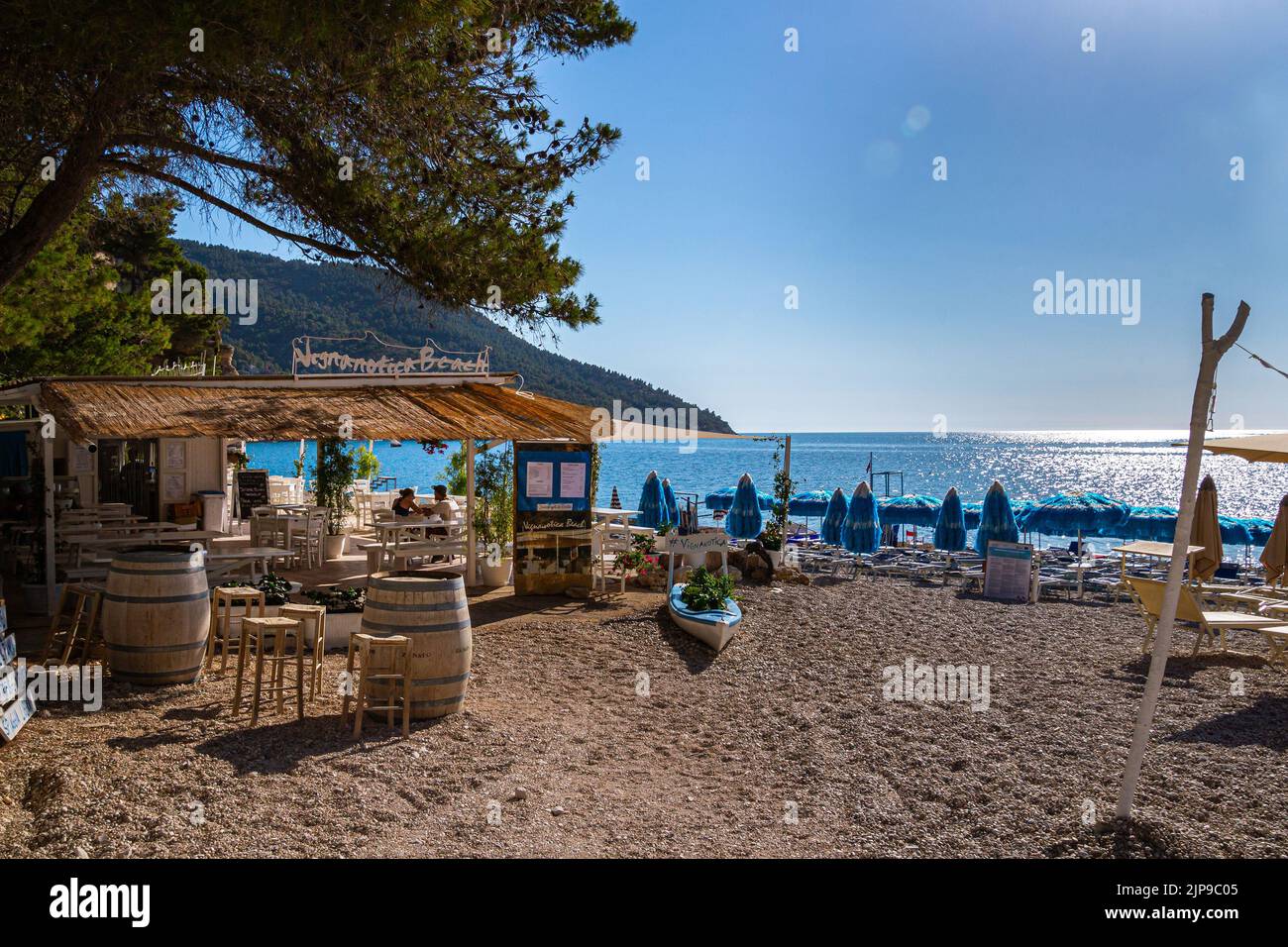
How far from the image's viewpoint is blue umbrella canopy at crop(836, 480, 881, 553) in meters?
16.0

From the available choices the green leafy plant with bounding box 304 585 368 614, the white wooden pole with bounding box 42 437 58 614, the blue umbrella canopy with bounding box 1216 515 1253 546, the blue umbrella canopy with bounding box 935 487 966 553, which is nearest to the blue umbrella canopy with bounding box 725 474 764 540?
the blue umbrella canopy with bounding box 935 487 966 553

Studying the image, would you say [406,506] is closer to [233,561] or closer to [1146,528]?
[233,561]

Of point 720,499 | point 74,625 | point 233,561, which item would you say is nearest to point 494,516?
point 233,561

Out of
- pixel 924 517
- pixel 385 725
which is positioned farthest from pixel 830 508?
pixel 385 725

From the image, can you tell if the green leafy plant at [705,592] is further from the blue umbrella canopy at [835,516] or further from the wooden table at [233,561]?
the blue umbrella canopy at [835,516]

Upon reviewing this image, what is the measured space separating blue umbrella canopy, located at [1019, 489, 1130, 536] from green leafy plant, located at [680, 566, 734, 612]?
28.2ft

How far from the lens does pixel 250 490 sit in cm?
2178

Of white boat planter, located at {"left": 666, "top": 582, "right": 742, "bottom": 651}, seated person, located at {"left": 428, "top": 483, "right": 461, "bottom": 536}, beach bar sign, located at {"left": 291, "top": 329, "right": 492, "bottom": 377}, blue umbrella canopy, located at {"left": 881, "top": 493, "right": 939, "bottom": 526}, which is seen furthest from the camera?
blue umbrella canopy, located at {"left": 881, "top": 493, "right": 939, "bottom": 526}

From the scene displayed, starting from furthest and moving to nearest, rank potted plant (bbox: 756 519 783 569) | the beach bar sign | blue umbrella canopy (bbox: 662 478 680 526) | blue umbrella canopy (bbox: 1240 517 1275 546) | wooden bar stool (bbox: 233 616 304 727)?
blue umbrella canopy (bbox: 1240 517 1275 546) < blue umbrella canopy (bbox: 662 478 680 526) < potted plant (bbox: 756 519 783 569) < the beach bar sign < wooden bar stool (bbox: 233 616 304 727)

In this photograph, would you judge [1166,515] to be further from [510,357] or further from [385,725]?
[510,357]

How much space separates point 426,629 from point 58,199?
13.0 feet

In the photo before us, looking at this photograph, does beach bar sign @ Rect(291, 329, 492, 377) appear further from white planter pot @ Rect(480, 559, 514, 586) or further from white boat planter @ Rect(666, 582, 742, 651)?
white boat planter @ Rect(666, 582, 742, 651)

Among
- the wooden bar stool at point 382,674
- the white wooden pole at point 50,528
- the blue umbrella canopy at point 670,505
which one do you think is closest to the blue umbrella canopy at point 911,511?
the blue umbrella canopy at point 670,505
